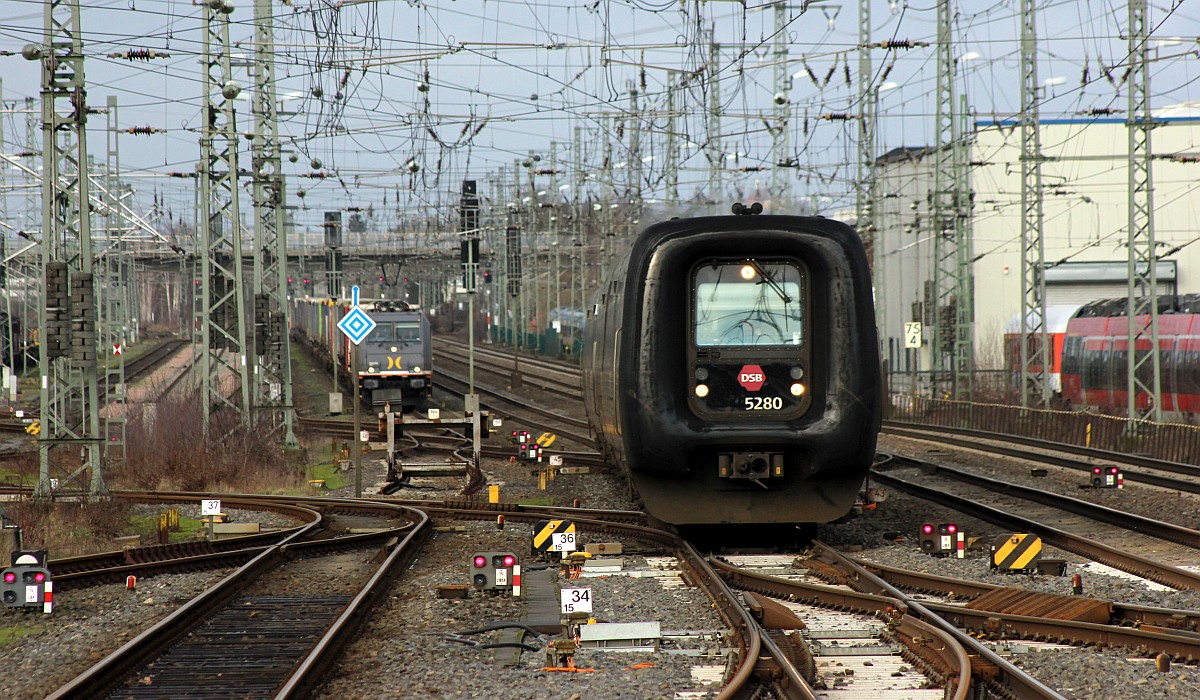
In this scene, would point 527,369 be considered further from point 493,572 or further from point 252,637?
point 252,637

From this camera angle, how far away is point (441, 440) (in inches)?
1151

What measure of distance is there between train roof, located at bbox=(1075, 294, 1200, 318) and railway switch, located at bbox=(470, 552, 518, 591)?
24.3 meters

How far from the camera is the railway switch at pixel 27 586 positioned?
34.9 ft

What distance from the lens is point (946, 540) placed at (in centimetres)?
1279

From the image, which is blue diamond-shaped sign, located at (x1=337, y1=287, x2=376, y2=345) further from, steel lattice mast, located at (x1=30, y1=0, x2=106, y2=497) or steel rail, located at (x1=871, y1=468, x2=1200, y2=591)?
steel rail, located at (x1=871, y1=468, x2=1200, y2=591)

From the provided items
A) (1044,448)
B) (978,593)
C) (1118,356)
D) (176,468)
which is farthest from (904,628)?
(1118,356)

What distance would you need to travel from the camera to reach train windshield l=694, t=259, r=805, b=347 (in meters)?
12.8

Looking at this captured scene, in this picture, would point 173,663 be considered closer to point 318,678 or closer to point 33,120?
point 318,678

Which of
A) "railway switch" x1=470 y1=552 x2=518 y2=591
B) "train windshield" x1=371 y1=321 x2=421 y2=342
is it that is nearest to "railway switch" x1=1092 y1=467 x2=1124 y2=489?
"railway switch" x1=470 y1=552 x2=518 y2=591

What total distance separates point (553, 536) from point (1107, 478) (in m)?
9.96

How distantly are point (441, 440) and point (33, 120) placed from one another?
2010cm

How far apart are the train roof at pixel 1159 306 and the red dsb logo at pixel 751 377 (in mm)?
21508

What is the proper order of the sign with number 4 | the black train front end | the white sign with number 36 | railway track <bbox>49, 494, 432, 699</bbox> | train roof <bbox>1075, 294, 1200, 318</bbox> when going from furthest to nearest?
train roof <bbox>1075, 294, 1200, 318</bbox> → the white sign with number 36 → the black train front end → the sign with number 4 → railway track <bbox>49, 494, 432, 699</bbox>

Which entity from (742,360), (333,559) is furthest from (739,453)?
(333,559)
